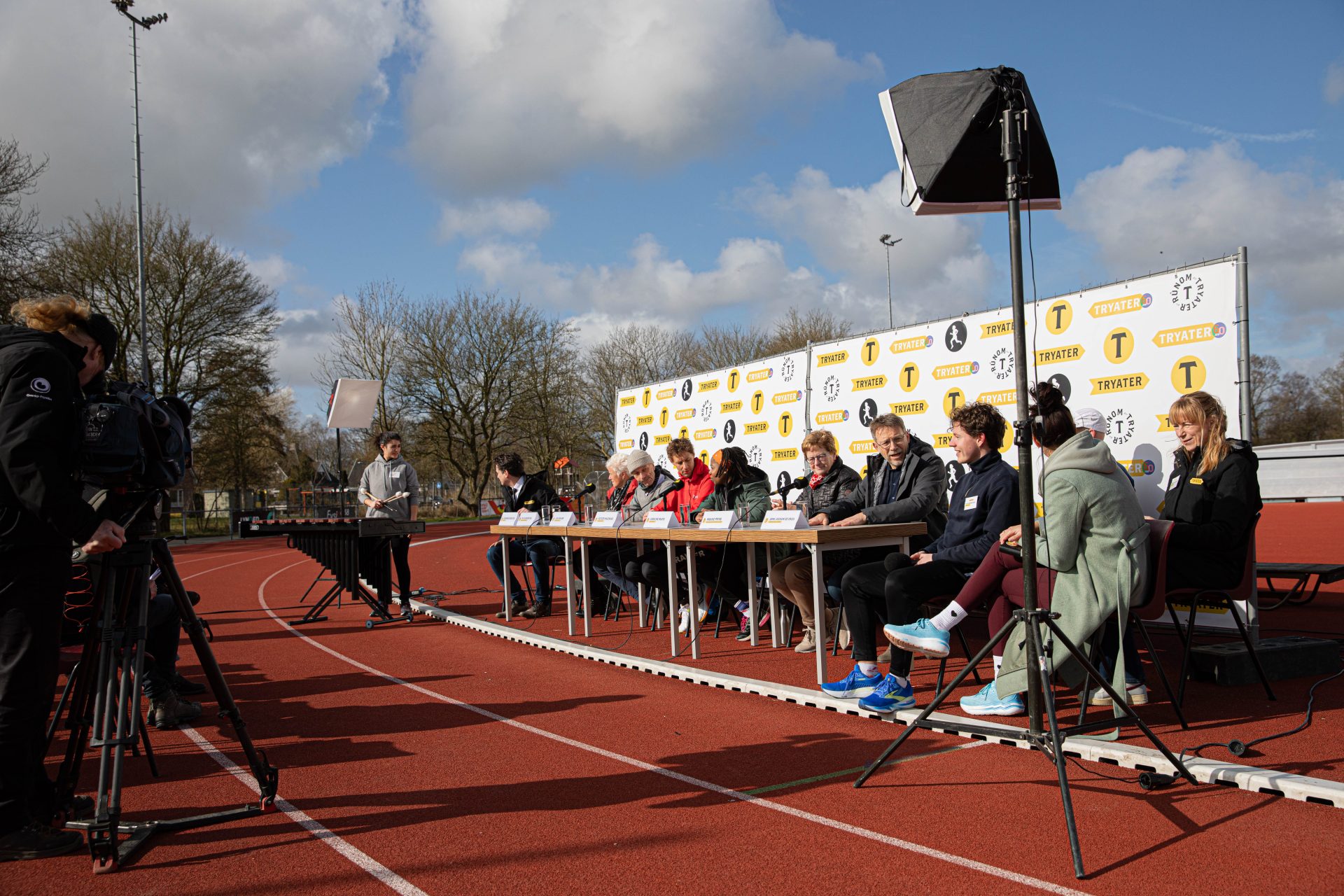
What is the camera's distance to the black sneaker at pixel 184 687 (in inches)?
210

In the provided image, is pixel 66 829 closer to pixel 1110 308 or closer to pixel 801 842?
pixel 801 842

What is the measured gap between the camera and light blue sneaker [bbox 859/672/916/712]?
15.2 feet

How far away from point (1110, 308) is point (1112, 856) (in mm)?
4914

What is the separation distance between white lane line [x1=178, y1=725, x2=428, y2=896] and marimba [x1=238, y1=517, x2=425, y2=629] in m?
4.37

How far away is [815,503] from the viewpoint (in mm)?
6969

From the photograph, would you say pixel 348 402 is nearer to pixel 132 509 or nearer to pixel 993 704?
pixel 132 509

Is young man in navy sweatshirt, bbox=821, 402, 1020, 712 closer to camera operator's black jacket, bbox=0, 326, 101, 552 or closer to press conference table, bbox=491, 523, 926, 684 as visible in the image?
press conference table, bbox=491, 523, 926, 684

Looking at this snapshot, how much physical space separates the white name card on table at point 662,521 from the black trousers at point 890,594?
164 cm

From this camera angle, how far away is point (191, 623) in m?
3.46

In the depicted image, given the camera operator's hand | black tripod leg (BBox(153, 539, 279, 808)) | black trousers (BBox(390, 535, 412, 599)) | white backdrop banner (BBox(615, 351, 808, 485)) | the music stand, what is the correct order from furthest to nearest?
the music stand, white backdrop banner (BBox(615, 351, 808, 485)), black trousers (BBox(390, 535, 412, 599)), black tripod leg (BBox(153, 539, 279, 808)), the camera operator's hand

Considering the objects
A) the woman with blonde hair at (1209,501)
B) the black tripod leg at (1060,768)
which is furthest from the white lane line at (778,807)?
the woman with blonde hair at (1209,501)

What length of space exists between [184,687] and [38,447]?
3187 millimetres

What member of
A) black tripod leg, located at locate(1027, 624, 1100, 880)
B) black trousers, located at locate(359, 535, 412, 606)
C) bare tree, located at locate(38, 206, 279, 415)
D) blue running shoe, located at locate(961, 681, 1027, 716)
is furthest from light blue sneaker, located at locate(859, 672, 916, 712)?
bare tree, located at locate(38, 206, 279, 415)

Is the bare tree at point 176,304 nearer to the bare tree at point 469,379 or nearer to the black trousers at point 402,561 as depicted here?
the bare tree at point 469,379
